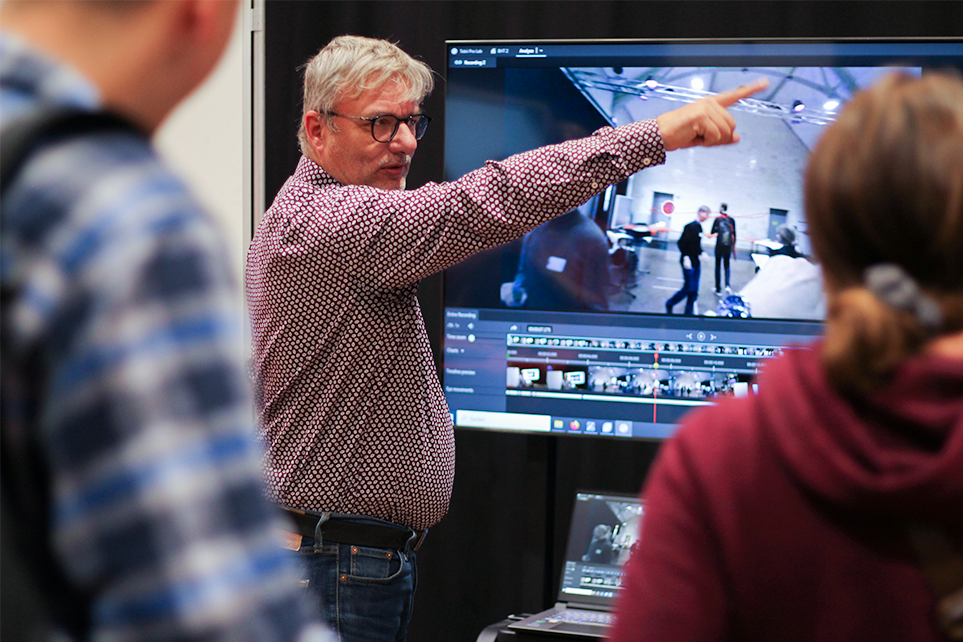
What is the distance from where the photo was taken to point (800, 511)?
2.51 feet

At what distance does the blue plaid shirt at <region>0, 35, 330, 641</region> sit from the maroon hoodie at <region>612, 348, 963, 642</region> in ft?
1.34

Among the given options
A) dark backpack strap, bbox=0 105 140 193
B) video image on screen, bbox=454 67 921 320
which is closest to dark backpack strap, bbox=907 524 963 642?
dark backpack strap, bbox=0 105 140 193

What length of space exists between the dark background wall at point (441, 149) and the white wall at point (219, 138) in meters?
0.55

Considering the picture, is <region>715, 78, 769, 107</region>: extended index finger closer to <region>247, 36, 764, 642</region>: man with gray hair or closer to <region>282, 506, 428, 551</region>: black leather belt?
<region>247, 36, 764, 642</region>: man with gray hair

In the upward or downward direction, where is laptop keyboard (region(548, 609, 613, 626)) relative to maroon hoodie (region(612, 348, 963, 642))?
downward

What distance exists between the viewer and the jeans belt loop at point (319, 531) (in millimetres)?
1960

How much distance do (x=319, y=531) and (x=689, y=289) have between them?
1077 millimetres

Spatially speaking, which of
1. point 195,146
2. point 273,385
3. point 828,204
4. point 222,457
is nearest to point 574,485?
point 273,385

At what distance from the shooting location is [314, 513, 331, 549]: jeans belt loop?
6.43ft

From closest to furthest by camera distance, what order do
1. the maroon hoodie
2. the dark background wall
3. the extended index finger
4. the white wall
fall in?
the maroon hoodie < the extended index finger < the white wall < the dark background wall

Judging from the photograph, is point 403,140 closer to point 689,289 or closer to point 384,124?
point 384,124

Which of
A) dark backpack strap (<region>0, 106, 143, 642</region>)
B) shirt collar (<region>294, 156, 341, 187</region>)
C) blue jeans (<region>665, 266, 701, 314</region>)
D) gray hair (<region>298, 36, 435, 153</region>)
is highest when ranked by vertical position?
gray hair (<region>298, 36, 435, 153</region>)

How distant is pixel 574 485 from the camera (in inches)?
123

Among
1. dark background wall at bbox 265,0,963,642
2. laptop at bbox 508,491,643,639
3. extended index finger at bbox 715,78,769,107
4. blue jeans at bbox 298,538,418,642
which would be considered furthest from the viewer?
dark background wall at bbox 265,0,963,642
